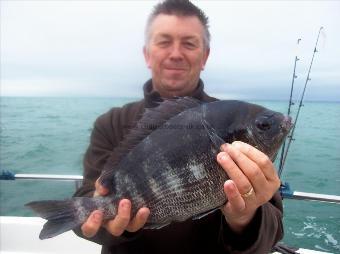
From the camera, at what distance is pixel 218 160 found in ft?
4.55

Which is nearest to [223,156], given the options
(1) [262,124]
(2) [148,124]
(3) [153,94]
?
(1) [262,124]

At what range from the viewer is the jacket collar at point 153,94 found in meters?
2.09

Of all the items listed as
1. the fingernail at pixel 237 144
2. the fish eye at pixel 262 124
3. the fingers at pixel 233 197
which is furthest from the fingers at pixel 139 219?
the fish eye at pixel 262 124

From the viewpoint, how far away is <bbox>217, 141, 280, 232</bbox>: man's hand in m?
1.36

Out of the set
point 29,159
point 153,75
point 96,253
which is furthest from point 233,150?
point 29,159

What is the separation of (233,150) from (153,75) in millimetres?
1012

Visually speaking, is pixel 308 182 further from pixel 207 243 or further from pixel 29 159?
pixel 29 159

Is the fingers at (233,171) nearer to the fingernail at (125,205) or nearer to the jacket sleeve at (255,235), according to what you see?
the jacket sleeve at (255,235)

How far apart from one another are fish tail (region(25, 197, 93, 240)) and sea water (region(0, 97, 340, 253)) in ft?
3.03

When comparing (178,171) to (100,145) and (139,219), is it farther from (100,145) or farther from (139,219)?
(100,145)

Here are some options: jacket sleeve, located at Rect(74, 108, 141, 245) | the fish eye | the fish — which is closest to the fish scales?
the fish

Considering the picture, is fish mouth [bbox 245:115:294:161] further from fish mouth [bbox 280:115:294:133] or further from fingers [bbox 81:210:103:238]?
fingers [bbox 81:210:103:238]

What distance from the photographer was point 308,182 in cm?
762

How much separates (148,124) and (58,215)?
0.56m
